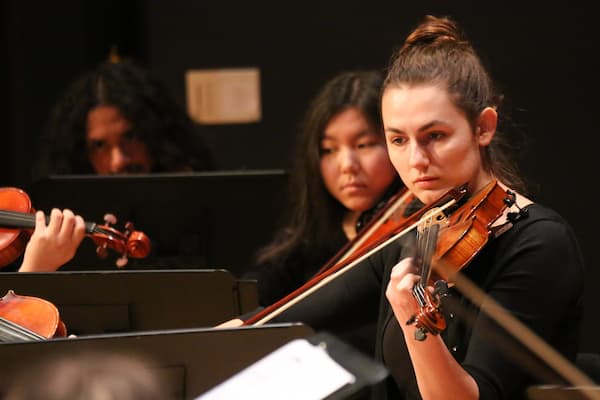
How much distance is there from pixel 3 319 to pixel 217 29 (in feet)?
5.81

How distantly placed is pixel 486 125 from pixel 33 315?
2.64 feet

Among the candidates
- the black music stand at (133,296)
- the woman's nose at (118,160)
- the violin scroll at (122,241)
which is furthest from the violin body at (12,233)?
the woman's nose at (118,160)

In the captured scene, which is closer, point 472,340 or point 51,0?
point 472,340

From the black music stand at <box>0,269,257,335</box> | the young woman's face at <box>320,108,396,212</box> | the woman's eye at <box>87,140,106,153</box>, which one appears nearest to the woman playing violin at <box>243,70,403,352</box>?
the young woman's face at <box>320,108,396,212</box>

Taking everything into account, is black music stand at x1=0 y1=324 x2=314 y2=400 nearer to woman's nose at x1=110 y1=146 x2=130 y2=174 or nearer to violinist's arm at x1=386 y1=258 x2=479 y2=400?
violinist's arm at x1=386 y1=258 x2=479 y2=400

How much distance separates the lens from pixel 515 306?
137 cm

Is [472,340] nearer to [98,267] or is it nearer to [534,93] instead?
[98,267]

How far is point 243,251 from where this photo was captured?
6.34ft

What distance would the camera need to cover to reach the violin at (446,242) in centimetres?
115

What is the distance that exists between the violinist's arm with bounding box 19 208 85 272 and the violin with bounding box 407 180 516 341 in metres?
0.73

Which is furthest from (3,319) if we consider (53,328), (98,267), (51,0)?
(51,0)

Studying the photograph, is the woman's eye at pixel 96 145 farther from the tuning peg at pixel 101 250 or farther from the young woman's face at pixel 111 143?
the tuning peg at pixel 101 250

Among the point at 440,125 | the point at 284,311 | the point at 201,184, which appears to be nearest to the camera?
the point at 440,125

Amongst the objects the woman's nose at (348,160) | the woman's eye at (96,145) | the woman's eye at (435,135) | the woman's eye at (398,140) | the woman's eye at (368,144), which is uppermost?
the woman's eye at (435,135)
